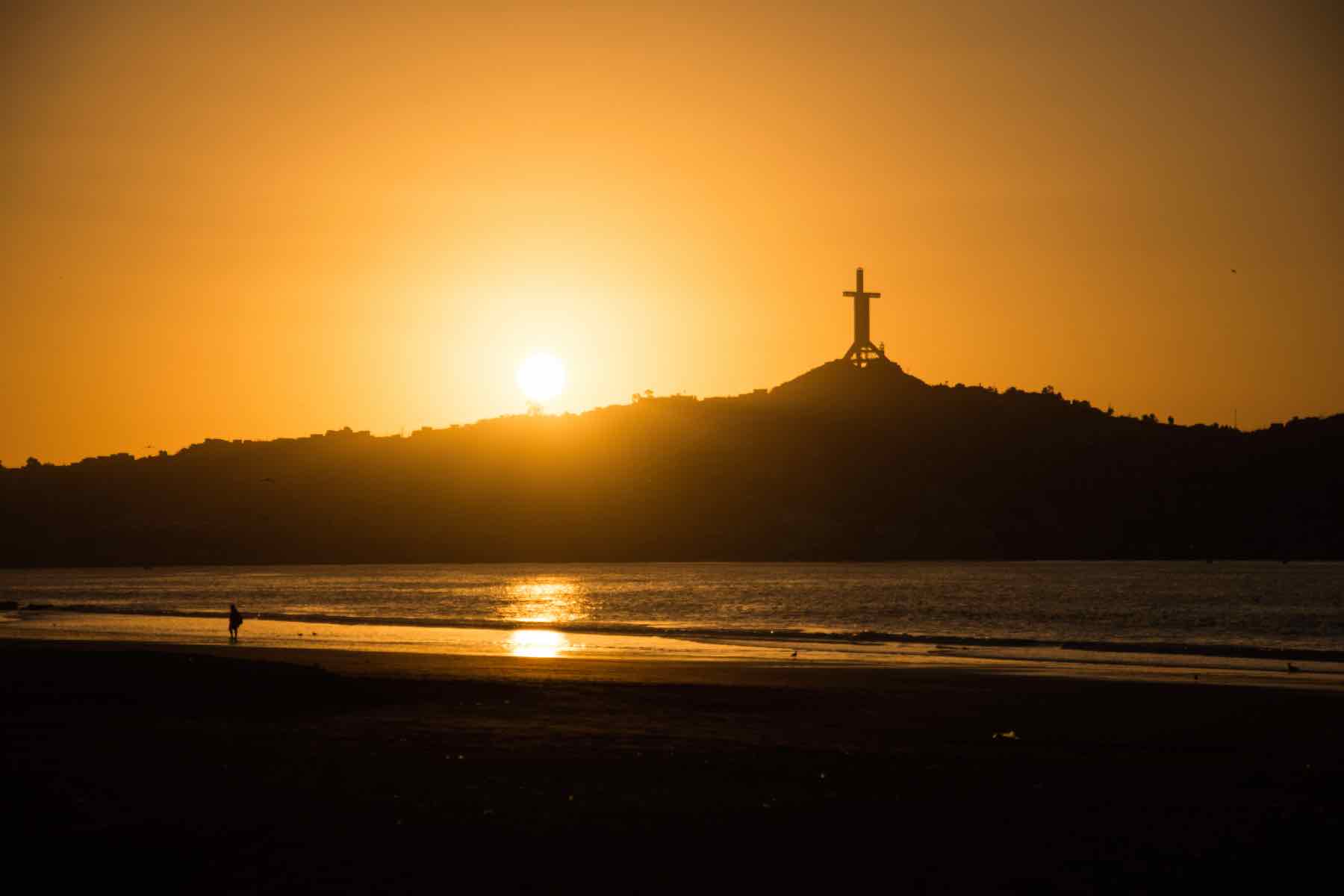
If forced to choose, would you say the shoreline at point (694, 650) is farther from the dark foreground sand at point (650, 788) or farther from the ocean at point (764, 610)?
the dark foreground sand at point (650, 788)

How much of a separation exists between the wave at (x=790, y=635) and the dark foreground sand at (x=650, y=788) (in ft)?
72.8

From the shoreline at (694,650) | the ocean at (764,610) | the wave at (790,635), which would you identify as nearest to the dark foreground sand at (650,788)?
the shoreline at (694,650)

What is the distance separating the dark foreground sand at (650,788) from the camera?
13.7 metres

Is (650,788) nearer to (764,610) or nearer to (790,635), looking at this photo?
(790,635)

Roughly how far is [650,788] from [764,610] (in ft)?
258

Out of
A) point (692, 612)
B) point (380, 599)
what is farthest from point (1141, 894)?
point (380, 599)

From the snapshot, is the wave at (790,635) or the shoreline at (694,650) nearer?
the shoreline at (694,650)

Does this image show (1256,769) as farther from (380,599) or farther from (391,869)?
(380,599)

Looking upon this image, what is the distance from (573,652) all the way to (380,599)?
220ft

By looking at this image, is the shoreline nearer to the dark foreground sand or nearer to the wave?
the wave

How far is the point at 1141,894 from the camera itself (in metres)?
13.0

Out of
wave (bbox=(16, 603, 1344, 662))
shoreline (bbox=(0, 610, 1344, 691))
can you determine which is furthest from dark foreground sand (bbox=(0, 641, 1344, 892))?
wave (bbox=(16, 603, 1344, 662))

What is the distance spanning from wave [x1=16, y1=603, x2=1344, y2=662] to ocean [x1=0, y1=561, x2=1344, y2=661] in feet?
0.62

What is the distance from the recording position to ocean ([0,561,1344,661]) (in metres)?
61.5
